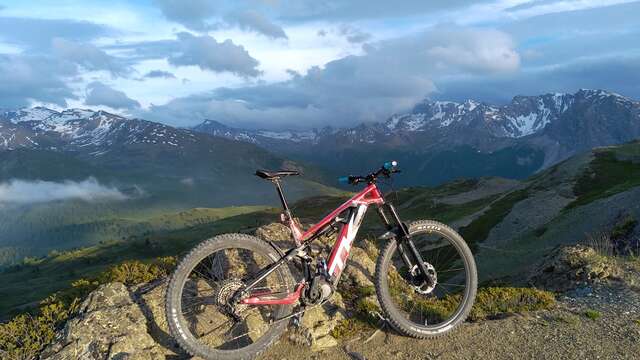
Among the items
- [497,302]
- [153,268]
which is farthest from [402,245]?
[153,268]

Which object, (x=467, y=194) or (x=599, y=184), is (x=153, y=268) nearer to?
(x=599, y=184)

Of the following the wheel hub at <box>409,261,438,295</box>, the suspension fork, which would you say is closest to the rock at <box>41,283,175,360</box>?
the suspension fork

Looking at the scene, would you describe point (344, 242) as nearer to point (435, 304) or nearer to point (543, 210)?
point (435, 304)

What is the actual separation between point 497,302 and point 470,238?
239 feet

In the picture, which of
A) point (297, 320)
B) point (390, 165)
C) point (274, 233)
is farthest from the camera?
point (274, 233)

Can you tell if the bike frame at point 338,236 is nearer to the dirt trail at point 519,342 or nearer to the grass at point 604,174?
the dirt trail at point 519,342

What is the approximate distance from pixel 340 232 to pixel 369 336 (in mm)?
2165

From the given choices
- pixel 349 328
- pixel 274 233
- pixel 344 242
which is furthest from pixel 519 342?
pixel 274 233

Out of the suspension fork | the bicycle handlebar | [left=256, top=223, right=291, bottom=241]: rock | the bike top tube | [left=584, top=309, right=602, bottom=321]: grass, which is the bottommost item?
[left=584, top=309, right=602, bottom=321]: grass

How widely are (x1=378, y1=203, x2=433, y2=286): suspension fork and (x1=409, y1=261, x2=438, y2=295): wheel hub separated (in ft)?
0.17

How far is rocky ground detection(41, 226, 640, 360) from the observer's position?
934cm

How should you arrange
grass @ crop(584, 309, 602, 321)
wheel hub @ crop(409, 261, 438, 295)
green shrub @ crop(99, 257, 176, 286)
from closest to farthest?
1. wheel hub @ crop(409, 261, 438, 295)
2. grass @ crop(584, 309, 602, 321)
3. green shrub @ crop(99, 257, 176, 286)

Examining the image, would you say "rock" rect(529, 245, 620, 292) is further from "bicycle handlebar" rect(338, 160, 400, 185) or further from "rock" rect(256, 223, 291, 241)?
"rock" rect(256, 223, 291, 241)

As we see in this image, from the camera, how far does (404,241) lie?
10.2 metres
